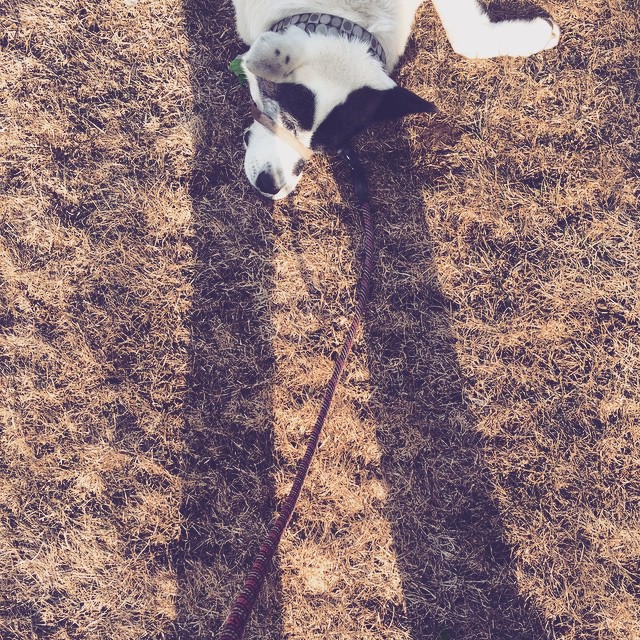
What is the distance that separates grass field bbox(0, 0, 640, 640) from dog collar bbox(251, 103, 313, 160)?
0.50m

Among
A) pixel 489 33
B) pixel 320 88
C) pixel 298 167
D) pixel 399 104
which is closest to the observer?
pixel 320 88

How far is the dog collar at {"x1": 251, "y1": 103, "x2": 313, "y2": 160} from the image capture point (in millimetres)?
2447

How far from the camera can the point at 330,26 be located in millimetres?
2297

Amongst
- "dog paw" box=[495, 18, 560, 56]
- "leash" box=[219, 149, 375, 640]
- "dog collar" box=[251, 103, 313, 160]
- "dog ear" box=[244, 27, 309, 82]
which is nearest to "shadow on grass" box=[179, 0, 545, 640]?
"leash" box=[219, 149, 375, 640]

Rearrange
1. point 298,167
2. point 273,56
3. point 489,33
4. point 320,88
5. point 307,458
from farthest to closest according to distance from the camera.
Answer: point 489,33 < point 298,167 < point 307,458 < point 320,88 < point 273,56

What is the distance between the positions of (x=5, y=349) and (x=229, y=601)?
185 centimetres

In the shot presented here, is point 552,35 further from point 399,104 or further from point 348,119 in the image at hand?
point 348,119

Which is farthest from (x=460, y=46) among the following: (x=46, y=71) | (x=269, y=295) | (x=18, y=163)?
(x=18, y=163)

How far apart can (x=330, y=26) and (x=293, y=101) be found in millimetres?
347

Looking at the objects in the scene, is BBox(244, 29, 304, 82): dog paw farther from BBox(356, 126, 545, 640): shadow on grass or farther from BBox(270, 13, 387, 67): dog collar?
BBox(356, 126, 545, 640): shadow on grass

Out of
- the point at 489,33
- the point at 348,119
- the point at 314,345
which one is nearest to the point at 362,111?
the point at 348,119

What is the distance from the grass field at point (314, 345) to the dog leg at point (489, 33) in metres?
0.11

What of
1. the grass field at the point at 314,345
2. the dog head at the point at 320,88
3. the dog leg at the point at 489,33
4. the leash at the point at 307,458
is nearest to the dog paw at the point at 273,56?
the dog head at the point at 320,88

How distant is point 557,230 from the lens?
3.04 m
